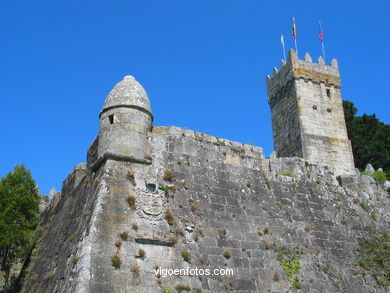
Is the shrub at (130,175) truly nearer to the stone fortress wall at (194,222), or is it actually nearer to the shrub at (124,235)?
the stone fortress wall at (194,222)

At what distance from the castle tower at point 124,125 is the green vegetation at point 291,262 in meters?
4.79

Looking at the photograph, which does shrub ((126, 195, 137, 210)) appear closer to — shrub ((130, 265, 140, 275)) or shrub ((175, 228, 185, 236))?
shrub ((175, 228, 185, 236))

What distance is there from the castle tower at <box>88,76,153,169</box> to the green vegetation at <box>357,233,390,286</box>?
316 inches

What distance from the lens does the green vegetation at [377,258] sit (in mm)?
14109

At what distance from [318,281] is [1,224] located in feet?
38.9

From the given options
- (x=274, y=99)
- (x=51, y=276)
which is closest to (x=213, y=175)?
(x=51, y=276)

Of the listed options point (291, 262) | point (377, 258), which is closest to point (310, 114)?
point (377, 258)

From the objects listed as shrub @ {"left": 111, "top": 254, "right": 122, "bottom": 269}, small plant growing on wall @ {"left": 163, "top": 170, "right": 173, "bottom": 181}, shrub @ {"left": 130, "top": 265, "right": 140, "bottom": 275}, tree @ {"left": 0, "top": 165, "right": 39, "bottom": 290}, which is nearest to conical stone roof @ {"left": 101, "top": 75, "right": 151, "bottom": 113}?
small plant growing on wall @ {"left": 163, "top": 170, "right": 173, "bottom": 181}

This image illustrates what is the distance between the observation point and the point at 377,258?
14688 mm

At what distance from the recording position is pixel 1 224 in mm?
16984

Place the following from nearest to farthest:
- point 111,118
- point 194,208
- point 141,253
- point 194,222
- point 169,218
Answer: point 141,253 → point 169,218 → point 194,222 → point 194,208 → point 111,118

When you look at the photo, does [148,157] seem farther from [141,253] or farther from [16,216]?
[16,216]

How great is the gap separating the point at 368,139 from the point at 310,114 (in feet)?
52.1

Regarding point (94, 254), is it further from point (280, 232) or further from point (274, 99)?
point (274, 99)
